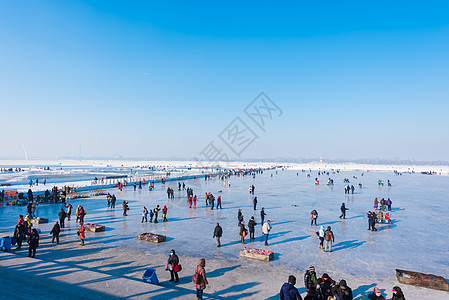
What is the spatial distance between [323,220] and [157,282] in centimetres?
1359

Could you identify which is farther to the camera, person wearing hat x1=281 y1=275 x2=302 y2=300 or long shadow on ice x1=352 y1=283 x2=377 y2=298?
long shadow on ice x1=352 y1=283 x2=377 y2=298

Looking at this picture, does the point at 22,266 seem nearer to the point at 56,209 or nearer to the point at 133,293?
the point at 133,293

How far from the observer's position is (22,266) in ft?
28.8

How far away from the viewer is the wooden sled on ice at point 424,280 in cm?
788

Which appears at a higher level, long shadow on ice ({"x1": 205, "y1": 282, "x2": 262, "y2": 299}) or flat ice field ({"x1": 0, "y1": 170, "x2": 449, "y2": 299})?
long shadow on ice ({"x1": 205, "y1": 282, "x2": 262, "y2": 299})

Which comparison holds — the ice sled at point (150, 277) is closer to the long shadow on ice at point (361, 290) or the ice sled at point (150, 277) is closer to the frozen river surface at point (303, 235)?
the frozen river surface at point (303, 235)

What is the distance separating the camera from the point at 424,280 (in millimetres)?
8023

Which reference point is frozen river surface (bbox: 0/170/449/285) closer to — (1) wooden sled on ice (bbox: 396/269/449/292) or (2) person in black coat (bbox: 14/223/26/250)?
(1) wooden sled on ice (bbox: 396/269/449/292)

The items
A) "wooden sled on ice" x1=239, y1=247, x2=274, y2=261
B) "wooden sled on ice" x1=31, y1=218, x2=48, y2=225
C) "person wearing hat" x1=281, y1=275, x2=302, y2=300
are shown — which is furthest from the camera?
"wooden sled on ice" x1=31, y1=218, x2=48, y2=225

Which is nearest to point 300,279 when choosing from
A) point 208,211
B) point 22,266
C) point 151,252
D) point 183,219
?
point 151,252

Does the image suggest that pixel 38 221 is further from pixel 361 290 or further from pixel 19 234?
pixel 361 290

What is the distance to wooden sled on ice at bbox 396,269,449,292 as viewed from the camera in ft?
25.8

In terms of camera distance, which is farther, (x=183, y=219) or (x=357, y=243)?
(x=183, y=219)

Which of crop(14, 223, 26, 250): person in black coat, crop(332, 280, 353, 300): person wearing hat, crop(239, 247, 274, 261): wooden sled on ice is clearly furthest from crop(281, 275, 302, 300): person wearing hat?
crop(14, 223, 26, 250): person in black coat
